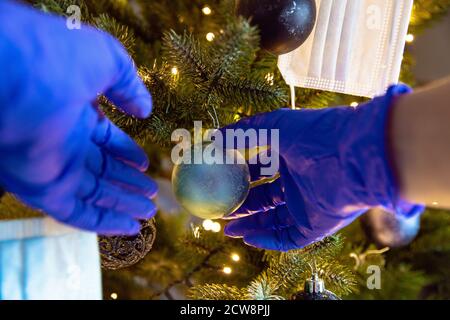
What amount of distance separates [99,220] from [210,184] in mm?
125

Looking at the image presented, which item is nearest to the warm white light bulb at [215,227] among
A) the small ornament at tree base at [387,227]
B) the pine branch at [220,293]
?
the pine branch at [220,293]

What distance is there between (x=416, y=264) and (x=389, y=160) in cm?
82

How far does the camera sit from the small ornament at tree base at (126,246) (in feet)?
2.22

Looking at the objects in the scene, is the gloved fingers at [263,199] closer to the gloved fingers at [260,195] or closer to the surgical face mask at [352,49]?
the gloved fingers at [260,195]

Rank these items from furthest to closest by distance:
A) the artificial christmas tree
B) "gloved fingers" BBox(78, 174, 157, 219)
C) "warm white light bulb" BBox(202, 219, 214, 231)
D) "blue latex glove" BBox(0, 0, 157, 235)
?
"warm white light bulb" BBox(202, 219, 214, 231) < the artificial christmas tree < "gloved fingers" BBox(78, 174, 157, 219) < "blue latex glove" BBox(0, 0, 157, 235)

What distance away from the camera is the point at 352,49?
839 mm

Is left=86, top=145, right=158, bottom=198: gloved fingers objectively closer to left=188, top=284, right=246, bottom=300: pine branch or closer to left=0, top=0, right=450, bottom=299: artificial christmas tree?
left=0, top=0, right=450, bottom=299: artificial christmas tree

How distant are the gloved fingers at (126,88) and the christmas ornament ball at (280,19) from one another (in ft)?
0.60

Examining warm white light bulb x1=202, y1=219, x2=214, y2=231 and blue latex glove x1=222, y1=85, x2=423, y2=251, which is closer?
blue latex glove x1=222, y1=85, x2=423, y2=251

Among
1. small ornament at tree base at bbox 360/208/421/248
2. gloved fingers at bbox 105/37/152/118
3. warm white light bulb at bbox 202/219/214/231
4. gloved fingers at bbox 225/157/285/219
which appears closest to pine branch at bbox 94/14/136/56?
gloved fingers at bbox 105/37/152/118

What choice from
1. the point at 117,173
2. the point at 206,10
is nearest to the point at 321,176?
the point at 117,173

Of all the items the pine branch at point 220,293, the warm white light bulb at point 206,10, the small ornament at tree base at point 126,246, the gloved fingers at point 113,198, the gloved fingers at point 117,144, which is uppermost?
the warm white light bulb at point 206,10

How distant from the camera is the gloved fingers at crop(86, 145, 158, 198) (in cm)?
52
